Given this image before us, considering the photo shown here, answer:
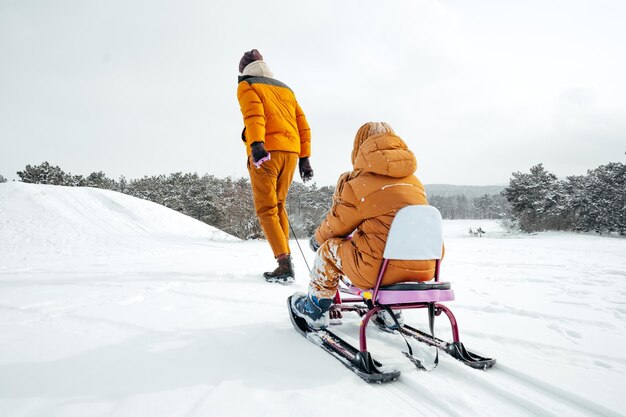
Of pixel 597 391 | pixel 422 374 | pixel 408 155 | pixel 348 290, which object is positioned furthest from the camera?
pixel 348 290

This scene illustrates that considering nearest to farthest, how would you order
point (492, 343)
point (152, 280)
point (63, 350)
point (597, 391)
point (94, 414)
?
point (94, 414)
point (597, 391)
point (63, 350)
point (492, 343)
point (152, 280)

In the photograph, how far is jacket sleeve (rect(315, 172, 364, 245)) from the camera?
183cm

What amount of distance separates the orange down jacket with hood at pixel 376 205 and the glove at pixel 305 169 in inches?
91.2

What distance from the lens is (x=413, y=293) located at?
1562mm

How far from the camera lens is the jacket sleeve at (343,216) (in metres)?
1.83

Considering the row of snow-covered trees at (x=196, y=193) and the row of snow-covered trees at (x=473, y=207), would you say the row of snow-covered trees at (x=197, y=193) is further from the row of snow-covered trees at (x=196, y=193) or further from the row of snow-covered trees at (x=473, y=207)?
the row of snow-covered trees at (x=473, y=207)

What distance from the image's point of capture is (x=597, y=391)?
1.39m

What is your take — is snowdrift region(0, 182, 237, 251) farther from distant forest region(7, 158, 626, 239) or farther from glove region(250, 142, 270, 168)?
distant forest region(7, 158, 626, 239)

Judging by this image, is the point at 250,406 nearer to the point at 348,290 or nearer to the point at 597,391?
the point at 348,290

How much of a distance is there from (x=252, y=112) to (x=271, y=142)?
398 mm

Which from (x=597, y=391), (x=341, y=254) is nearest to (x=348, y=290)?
(x=341, y=254)

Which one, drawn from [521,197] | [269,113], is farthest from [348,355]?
[521,197]

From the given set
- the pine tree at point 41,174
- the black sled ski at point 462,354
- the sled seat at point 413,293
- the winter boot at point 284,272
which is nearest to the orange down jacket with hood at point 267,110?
the winter boot at point 284,272

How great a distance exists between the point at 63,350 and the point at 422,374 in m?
1.91
